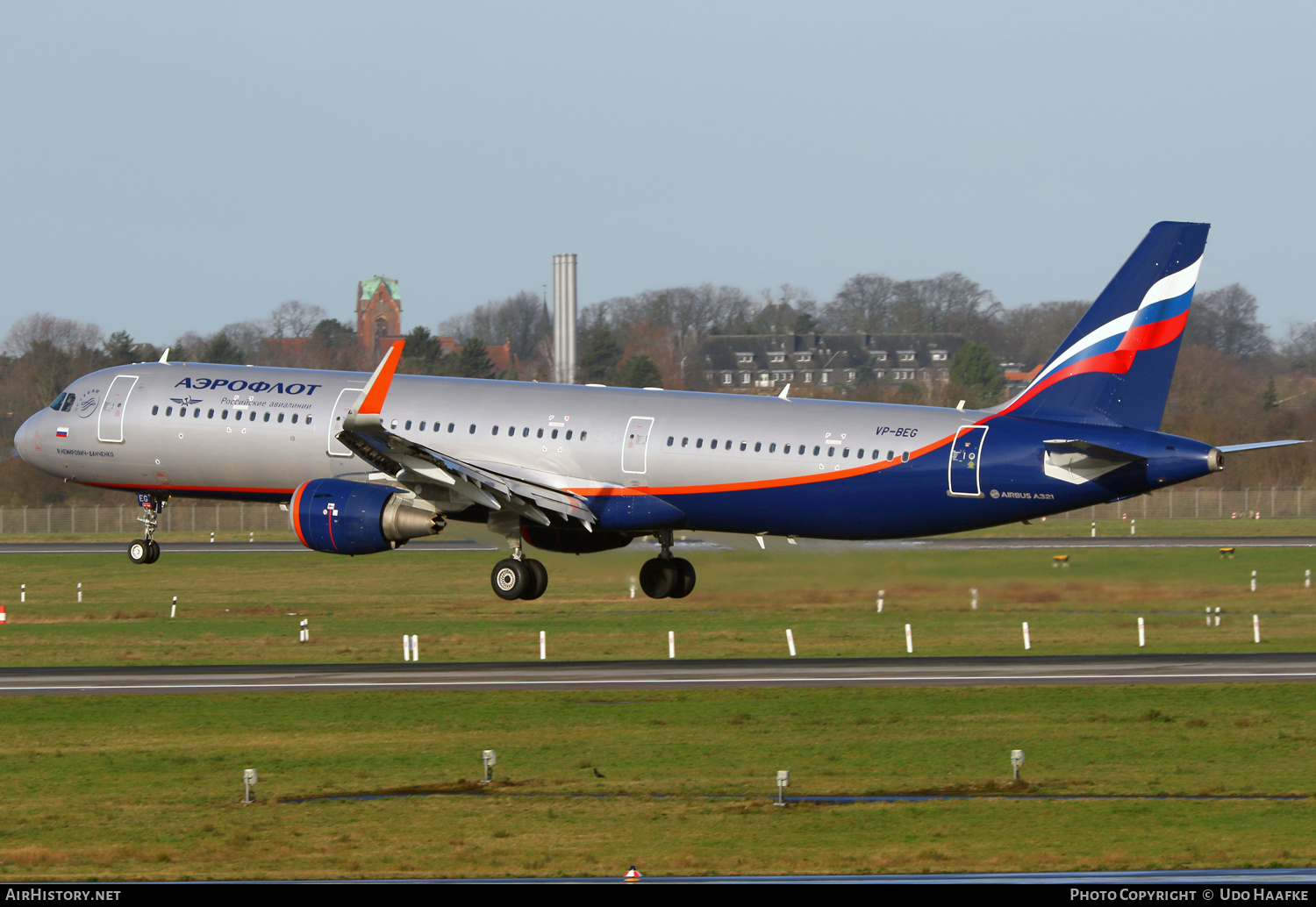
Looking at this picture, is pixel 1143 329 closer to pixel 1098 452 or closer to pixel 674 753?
pixel 1098 452

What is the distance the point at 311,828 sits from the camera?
75.0ft

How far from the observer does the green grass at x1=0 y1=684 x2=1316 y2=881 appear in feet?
69.2

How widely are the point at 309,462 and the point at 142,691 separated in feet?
28.8

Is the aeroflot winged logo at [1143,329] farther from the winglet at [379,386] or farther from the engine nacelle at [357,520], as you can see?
the engine nacelle at [357,520]

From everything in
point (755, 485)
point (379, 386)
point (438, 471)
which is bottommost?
point (755, 485)

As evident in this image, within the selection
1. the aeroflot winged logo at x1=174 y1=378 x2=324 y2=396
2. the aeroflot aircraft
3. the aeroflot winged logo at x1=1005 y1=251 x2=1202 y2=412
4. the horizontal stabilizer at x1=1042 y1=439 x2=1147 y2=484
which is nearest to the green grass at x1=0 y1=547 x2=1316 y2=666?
the aeroflot aircraft

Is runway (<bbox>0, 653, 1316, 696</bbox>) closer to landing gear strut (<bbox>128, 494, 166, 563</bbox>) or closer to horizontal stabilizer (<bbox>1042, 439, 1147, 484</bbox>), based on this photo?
horizontal stabilizer (<bbox>1042, 439, 1147, 484</bbox>)

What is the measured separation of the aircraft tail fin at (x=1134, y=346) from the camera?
1470 inches

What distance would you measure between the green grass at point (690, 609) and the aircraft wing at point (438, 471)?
3243 millimetres

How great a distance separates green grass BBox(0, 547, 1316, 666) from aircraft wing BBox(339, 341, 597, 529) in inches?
128

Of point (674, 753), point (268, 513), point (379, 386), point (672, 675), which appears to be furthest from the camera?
point (268, 513)

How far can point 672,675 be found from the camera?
37812 mm

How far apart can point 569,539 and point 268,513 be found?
59.6 meters

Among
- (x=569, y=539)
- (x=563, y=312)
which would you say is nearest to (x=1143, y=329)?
(x=569, y=539)
